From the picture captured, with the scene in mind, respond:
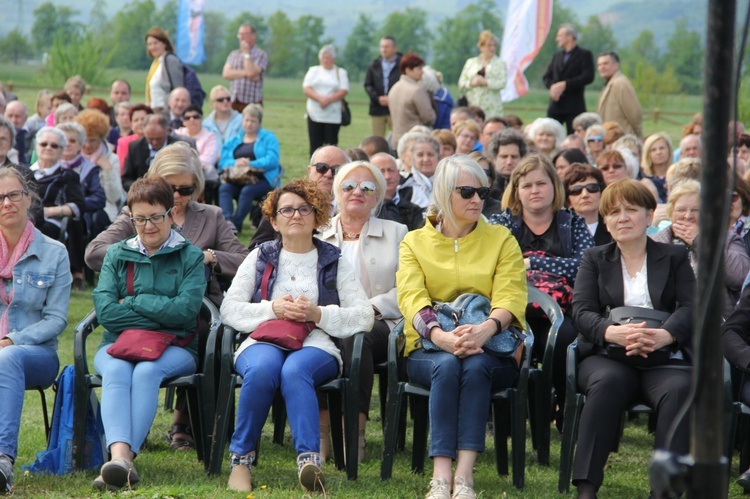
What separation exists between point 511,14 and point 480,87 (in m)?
1.23

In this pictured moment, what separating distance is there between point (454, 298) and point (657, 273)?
3.38 feet

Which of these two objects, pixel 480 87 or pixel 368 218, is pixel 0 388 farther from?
pixel 480 87

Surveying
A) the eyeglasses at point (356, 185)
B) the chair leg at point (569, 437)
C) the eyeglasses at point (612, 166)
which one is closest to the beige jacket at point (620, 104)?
the eyeglasses at point (612, 166)

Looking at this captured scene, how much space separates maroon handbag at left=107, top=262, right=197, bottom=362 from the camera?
5238 mm

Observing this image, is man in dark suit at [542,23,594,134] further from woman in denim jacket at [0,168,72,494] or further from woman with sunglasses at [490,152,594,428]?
woman in denim jacket at [0,168,72,494]

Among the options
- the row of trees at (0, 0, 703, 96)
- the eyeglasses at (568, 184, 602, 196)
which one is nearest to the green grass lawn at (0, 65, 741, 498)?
the eyeglasses at (568, 184, 602, 196)

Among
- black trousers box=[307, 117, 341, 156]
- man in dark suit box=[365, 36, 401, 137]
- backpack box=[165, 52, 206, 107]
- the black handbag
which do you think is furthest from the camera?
man in dark suit box=[365, 36, 401, 137]

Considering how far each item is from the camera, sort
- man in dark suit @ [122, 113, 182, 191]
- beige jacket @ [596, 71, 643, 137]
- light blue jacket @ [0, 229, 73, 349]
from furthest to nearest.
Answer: beige jacket @ [596, 71, 643, 137] → man in dark suit @ [122, 113, 182, 191] → light blue jacket @ [0, 229, 73, 349]

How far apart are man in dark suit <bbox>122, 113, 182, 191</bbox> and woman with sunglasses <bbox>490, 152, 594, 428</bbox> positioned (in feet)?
18.2

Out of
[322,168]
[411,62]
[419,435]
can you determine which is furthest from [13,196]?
[411,62]

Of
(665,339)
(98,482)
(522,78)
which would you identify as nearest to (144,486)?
(98,482)

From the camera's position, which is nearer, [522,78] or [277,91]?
[522,78]

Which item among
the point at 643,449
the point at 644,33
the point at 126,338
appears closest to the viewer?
the point at 126,338

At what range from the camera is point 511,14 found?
49.4 feet
